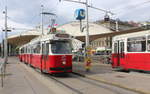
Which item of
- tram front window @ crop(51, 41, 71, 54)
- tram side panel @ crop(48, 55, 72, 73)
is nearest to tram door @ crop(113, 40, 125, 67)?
tram front window @ crop(51, 41, 71, 54)

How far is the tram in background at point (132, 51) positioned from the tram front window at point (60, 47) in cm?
495

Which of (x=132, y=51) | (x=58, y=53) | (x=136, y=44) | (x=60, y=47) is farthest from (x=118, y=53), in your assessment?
(x=58, y=53)

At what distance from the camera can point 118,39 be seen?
67.7 feet

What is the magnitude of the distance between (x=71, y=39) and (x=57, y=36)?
112cm

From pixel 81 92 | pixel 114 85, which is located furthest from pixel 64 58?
pixel 81 92

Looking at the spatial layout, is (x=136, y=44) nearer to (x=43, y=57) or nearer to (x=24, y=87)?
(x=43, y=57)

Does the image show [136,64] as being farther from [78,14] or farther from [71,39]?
[78,14]

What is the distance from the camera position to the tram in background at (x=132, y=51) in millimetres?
16703

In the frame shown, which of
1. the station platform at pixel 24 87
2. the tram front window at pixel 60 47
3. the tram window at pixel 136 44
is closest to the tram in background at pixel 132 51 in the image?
the tram window at pixel 136 44

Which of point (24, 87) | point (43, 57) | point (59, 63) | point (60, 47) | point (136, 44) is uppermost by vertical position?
point (136, 44)

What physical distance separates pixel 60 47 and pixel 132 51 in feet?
18.5

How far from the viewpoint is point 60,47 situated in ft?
55.5

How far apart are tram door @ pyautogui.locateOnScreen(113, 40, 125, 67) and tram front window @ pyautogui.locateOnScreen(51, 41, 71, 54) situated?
5119mm

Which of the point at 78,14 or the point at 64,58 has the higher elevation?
the point at 78,14
